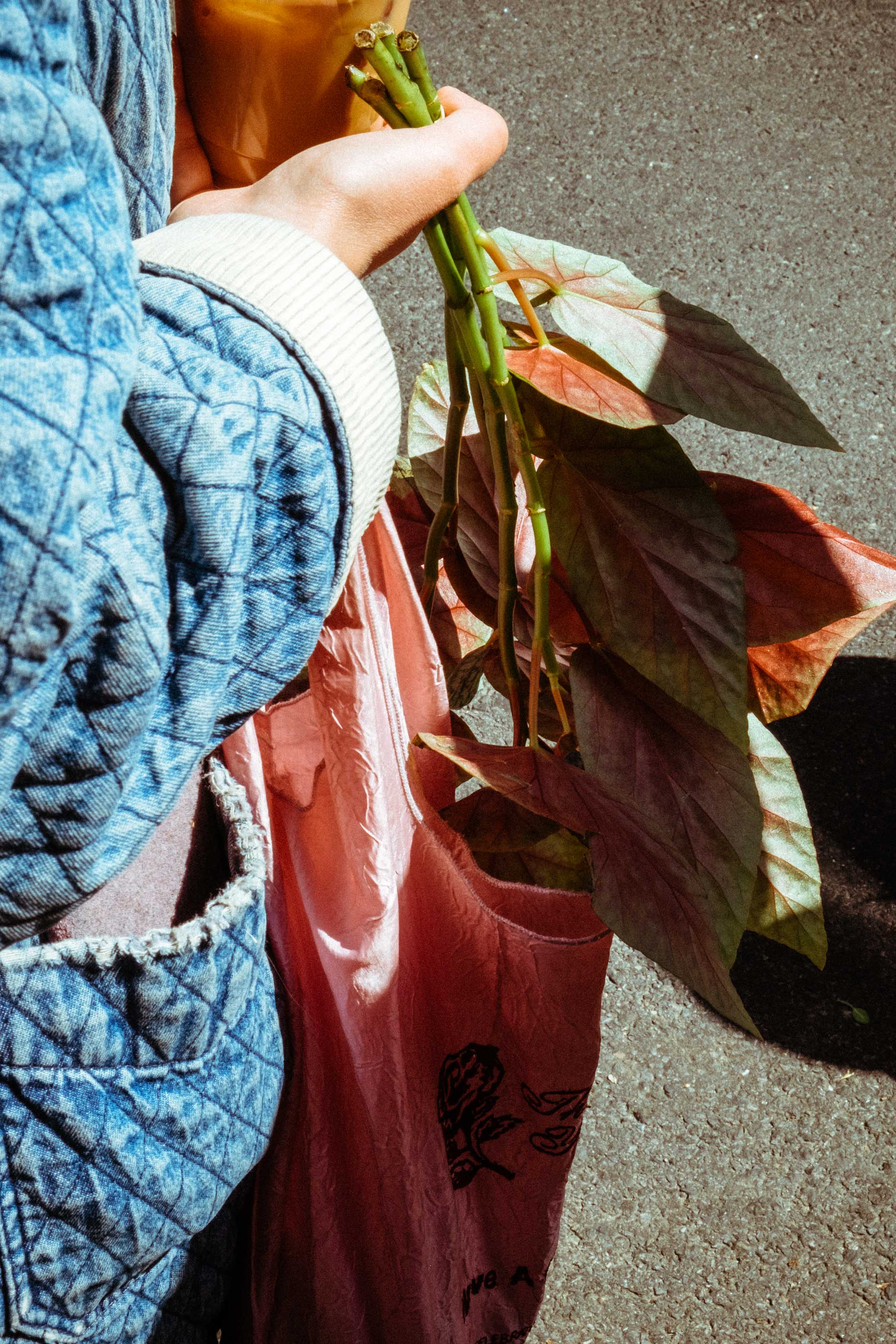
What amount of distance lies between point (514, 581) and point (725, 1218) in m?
1.12

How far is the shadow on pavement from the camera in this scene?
1.46 metres

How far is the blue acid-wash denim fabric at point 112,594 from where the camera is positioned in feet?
1.00

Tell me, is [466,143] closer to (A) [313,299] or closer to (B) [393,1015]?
(A) [313,299]

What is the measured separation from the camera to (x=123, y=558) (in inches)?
13.5

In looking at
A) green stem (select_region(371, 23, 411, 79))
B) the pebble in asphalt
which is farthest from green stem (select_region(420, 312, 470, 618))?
the pebble in asphalt

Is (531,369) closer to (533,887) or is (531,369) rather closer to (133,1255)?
(533,887)

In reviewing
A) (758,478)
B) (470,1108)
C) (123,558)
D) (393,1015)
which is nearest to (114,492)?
(123,558)

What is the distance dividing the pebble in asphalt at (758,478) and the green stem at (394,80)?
1278 millimetres

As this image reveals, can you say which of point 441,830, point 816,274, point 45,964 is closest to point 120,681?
point 45,964

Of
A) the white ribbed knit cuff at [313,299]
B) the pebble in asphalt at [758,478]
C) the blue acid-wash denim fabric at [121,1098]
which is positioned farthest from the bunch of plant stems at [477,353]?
the pebble in asphalt at [758,478]

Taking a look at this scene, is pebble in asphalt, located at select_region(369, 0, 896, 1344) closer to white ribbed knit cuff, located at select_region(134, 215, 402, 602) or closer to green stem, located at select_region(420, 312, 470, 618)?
green stem, located at select_region(420, 312, 470, 618)

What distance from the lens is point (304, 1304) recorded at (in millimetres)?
871

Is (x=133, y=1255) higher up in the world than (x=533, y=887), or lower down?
lower down

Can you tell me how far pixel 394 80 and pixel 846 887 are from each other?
1405 millimetres
